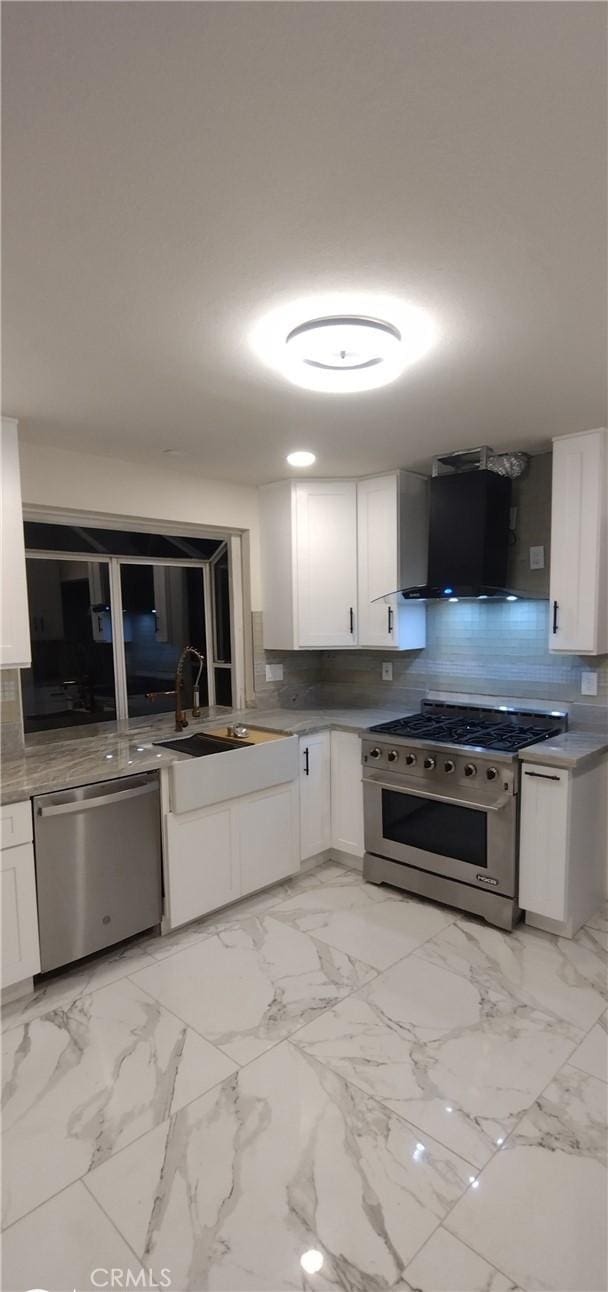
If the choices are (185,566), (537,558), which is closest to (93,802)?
(185,566)

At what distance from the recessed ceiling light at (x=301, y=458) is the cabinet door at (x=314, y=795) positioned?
1.54 meters

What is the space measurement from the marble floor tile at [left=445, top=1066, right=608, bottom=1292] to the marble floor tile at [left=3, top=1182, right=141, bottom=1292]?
2.74ft

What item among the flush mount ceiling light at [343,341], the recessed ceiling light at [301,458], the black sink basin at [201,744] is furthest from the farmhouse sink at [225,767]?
the flush mount ceiling light at [343,341]

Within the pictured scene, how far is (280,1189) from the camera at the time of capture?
154cm

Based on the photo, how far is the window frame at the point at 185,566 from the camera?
123 inches

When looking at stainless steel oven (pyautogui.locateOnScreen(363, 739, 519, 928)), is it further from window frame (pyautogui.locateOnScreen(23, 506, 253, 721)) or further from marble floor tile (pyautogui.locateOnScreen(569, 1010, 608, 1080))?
window frame (pyautogui.locateOnScreen(23, 506, 253, 721))

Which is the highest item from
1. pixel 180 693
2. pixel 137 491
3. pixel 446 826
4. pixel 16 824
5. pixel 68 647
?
pixel 137 491

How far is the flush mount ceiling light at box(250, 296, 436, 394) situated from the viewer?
5.43 feet

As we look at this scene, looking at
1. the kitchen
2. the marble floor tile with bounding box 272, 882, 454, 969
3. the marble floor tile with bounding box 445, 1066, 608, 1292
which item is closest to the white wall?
the kitchen

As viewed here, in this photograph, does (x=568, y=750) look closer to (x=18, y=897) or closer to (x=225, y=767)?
(x=225, y=767)

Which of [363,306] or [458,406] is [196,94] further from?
[458,406]

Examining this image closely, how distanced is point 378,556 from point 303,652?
1002mm

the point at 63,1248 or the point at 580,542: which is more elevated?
the point at 580,542

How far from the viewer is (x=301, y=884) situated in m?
3.34
